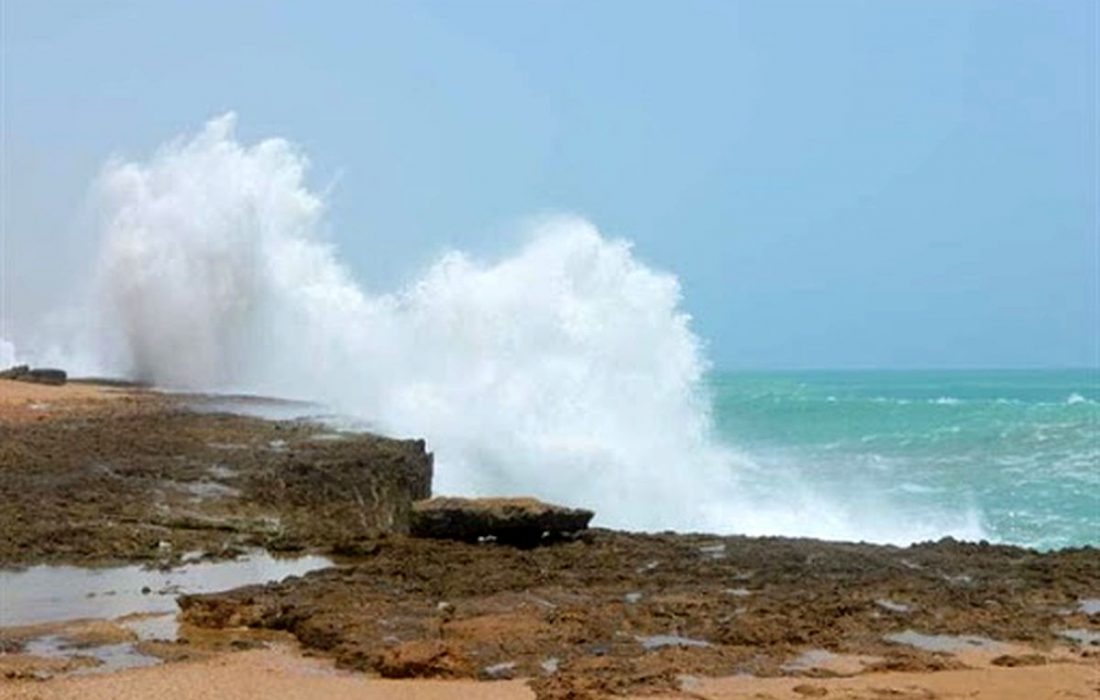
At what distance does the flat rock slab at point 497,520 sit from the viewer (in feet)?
43.4

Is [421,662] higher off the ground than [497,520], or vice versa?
[497,520]

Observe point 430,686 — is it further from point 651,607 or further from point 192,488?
point 192,488

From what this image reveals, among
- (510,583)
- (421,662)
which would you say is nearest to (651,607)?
(510,583)

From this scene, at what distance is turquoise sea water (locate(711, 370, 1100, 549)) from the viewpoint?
2366cm

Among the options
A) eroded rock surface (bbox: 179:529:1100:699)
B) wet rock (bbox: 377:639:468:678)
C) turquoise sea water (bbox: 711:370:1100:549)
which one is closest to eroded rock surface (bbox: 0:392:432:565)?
eroded rock surface (bbox: 179:529:1100:699)

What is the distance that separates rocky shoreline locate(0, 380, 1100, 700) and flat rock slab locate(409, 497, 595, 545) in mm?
23

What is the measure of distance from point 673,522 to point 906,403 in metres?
49.1

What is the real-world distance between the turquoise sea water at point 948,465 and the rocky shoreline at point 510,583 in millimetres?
9901

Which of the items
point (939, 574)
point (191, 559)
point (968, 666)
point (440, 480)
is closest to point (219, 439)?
point (440, 480)

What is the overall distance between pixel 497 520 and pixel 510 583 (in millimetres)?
2194

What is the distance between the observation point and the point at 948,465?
3331 cm

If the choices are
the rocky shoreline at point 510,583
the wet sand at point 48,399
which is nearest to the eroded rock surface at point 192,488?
the rocky shoreline at point 510,583

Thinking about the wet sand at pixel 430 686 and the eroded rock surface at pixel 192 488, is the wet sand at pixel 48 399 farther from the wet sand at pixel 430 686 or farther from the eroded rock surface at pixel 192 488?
the wet sand at pixel 430 686

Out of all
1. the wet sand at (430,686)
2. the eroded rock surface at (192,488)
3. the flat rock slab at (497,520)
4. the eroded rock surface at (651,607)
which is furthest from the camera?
the flat rock slab at (497,520)
